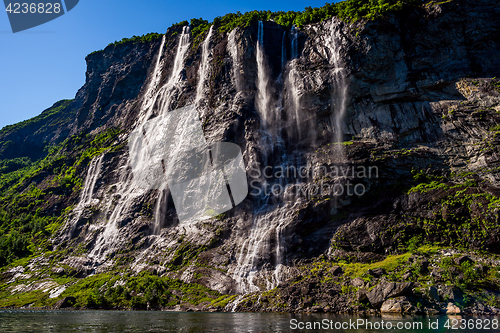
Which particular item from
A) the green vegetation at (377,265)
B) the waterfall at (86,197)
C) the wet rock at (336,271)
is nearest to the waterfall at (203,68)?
the waterfall at (86,197)

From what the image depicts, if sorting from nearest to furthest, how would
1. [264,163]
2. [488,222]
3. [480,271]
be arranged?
[480,271] < [488,222] < [264,163]

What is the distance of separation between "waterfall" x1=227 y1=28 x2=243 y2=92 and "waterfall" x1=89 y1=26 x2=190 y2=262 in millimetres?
10958

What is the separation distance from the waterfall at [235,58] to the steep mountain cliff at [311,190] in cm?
23

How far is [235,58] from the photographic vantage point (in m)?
56.4

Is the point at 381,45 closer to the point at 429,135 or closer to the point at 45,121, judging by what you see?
the point at 429,135

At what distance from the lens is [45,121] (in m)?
120

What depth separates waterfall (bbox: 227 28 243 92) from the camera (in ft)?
177

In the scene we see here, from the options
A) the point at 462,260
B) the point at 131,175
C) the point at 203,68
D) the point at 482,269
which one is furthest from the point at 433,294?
the point at 203,68

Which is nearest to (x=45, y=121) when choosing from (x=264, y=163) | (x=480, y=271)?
(x=264, y=163)

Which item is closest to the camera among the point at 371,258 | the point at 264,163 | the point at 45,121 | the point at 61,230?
the point at 371,258

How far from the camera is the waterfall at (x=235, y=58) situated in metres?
54.1

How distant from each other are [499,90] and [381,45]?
51.1 ft

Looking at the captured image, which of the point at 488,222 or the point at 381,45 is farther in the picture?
the point at 381,45

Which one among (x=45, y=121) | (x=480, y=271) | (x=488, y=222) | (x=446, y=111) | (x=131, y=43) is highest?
(x=131, y=43)
